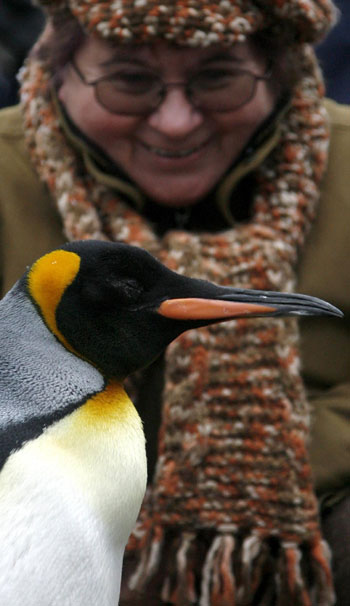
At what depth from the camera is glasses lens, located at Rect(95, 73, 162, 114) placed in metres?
1.21

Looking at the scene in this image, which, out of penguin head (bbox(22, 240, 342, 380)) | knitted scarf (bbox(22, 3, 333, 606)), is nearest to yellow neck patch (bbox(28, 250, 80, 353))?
penguin head (bbox(22, 240, 342, 380))

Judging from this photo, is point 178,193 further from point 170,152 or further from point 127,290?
point 127,290

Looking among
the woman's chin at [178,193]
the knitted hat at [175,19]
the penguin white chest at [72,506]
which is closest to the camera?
the penguin white chest at [72,506]

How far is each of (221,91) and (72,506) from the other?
2.27 feet

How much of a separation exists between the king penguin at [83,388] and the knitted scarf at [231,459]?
456 mm

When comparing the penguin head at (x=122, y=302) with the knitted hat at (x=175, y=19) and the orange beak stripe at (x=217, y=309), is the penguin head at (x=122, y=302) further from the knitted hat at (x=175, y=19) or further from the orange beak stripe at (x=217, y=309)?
the knitted hat at (x=175, y=19)

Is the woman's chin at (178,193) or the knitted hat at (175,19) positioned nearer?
the knitted hat at (175,19)

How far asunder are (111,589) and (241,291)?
0.24 meters

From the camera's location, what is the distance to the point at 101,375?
2.40 ft

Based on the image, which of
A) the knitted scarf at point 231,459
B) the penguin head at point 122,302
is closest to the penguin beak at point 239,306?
the penguin head at point 122,302

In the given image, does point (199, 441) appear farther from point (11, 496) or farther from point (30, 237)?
point (11, 496)

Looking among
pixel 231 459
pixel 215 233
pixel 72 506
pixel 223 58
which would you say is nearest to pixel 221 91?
pixel 223 58

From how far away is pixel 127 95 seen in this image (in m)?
1.22

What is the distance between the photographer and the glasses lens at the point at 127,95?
1213 mm
